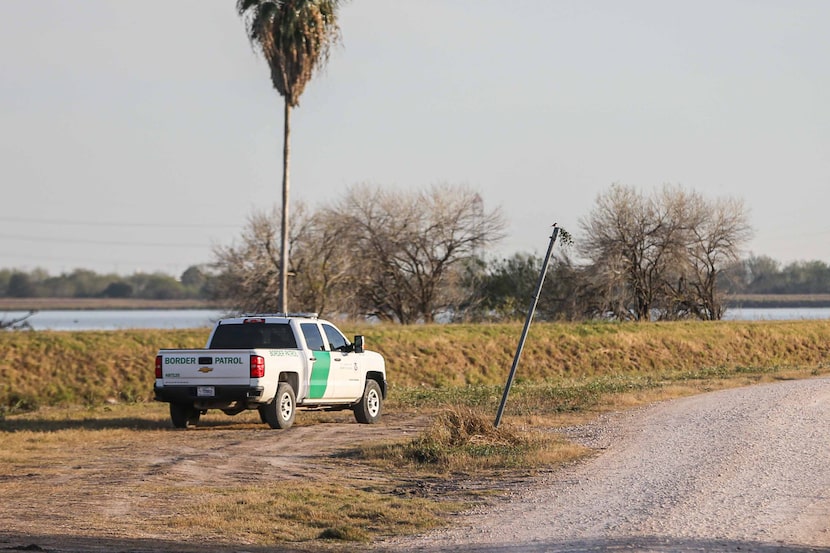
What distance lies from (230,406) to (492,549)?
11.2 m

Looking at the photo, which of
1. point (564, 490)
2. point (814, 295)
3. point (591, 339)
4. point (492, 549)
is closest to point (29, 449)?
point (564, 490)

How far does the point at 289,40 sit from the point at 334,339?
17.1m

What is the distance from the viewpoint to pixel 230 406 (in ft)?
66.0

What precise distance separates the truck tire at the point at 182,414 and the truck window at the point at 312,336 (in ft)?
8.03

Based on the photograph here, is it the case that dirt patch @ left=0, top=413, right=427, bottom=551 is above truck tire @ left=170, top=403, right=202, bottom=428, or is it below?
below

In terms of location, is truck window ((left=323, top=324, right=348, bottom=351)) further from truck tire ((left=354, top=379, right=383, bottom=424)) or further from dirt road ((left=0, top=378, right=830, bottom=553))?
dirt road ((left=0, top=378, right=830, bottom=553))

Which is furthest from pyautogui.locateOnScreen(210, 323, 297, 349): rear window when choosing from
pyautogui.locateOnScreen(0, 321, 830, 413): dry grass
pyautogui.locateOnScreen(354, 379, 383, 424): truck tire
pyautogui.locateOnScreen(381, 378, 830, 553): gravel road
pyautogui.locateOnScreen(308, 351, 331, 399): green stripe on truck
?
pyautogui.locateOnScreen(0, 321, 830, 413): dry grass

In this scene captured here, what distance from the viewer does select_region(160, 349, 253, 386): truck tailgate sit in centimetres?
1960

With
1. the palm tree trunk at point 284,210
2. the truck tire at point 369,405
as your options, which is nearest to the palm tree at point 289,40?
the palm tree trunk at point 284,210

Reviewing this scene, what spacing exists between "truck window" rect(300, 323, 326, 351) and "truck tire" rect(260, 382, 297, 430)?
3.31 ft

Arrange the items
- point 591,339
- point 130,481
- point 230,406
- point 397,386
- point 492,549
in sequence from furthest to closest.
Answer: point 591,339 < point 397,386 < point 230,406 < point 130,481 < point 492,549

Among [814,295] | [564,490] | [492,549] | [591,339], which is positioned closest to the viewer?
[492,549]

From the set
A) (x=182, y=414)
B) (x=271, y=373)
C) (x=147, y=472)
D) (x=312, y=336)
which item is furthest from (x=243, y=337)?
(x=147, y=472)

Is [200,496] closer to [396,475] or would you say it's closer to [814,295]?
[396,475]
